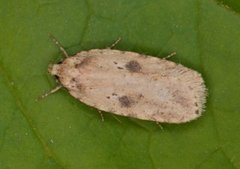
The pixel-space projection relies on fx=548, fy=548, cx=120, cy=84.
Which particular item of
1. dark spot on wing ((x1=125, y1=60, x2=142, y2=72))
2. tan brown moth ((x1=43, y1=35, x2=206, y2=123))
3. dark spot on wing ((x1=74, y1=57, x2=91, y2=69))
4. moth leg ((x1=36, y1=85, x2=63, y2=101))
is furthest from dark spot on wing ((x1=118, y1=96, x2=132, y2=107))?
moth leg ((x1=36, y1=85, x2=63, y2=101))

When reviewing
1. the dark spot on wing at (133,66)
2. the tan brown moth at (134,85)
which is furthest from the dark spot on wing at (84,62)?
the dark spot on wing at (133,66)

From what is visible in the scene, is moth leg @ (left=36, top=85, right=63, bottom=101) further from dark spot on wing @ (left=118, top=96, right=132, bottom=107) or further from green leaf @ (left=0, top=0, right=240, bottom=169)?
dark spot on wing @ (left=118, top=96, right=132, bottom=107)

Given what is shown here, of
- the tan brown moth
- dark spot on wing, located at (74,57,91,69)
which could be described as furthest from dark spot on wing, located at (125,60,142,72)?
dark spot on wing, located at (74,57,91,69)

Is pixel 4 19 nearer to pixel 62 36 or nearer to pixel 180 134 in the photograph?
pixel 62 36

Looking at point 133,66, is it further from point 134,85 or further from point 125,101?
point 125,101

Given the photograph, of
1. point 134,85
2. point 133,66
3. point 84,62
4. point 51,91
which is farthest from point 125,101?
point 51,91

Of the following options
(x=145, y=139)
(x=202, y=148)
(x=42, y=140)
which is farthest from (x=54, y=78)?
(x=202, y=148)

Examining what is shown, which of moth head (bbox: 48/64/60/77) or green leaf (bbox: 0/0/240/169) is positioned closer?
green leaf (bbox: 0/0/240/169)

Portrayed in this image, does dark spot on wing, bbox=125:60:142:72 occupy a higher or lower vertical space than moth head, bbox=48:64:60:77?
higher
